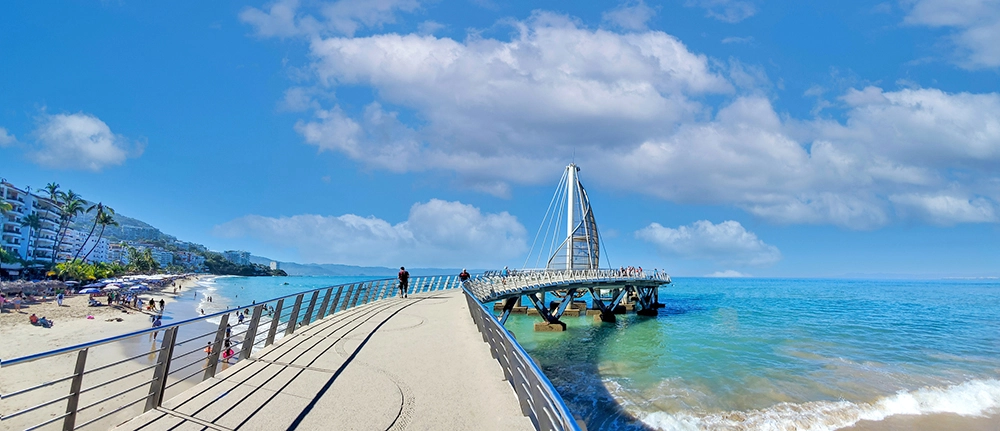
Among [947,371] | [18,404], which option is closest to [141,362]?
[18,404]

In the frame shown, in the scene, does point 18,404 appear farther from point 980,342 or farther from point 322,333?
point 980,342

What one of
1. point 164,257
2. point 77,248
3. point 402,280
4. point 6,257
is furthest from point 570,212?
point 164,257

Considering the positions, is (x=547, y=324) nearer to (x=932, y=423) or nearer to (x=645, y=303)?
(x=645, y=303)

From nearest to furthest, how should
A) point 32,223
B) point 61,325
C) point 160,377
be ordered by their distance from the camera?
point 160,377 → point 61,325 → point 32,223

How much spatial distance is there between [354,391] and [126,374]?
7096 mm

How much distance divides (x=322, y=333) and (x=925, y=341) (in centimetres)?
3503

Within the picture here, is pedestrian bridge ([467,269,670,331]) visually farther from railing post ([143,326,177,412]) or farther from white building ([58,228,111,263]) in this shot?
white building ([58,228,111,263])

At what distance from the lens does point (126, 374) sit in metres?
10.4

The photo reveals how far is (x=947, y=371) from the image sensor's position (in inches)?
807

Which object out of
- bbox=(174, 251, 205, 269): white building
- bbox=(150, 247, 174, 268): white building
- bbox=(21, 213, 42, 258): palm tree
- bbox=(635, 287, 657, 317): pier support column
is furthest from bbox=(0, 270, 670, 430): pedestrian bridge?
bbox=(174, 251, 205, 269): white building

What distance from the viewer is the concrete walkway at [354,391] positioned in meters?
5.30

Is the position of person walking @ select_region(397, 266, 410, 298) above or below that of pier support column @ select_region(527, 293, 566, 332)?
above

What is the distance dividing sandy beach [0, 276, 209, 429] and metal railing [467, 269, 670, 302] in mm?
12055

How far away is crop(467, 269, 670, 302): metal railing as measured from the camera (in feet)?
82.2
